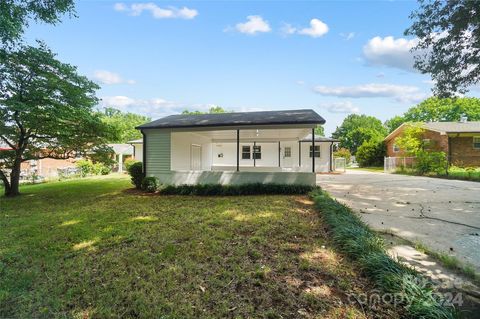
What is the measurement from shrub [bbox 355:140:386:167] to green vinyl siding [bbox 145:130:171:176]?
2727 cm

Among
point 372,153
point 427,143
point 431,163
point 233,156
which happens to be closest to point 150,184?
point 233,156

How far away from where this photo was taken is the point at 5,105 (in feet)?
28.2

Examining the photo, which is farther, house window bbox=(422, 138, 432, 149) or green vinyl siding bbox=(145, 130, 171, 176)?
house window bbox=(422, 138, 432, 149)

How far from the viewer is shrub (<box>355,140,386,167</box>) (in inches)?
1204

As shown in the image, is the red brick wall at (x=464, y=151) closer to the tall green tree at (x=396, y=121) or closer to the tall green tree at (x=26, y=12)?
the tall green tree at (x=26, y=12)

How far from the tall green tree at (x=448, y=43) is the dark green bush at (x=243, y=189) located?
5993 mm

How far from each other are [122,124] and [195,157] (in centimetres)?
2064

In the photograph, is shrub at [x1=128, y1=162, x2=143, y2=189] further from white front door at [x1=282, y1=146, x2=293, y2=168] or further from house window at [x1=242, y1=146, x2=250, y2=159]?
white front door at [x1=282, y1=146, x2=293, y2=168]

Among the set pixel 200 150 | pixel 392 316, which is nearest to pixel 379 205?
pixel 392 316

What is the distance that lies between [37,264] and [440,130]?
87.0 feet

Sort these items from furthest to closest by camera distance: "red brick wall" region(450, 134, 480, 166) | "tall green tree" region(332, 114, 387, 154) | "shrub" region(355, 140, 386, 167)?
"tall green tree" region(332, 114, 387, 154)
"shrub" region(355, 140, 386, 167)
"red brick wall" region(450, 134, 480, 166)

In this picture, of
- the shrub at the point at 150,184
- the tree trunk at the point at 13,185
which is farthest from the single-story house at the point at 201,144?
the tree trunk at the point at 13,185

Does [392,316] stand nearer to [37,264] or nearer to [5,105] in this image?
[37,264]

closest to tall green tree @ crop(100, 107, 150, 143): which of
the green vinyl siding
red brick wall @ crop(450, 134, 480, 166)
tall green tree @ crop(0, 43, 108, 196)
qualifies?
tall green tree @ crop(0, 43, 108, 196)
